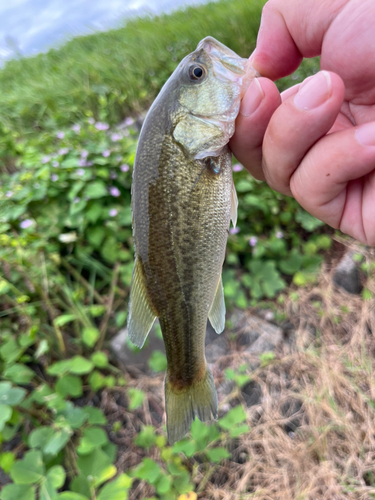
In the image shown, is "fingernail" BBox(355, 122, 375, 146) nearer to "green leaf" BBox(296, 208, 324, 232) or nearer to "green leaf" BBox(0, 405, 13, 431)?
"green leaf" BBox(296, 208, 324, 232)

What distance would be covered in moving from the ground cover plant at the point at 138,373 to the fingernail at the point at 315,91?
1815 mm

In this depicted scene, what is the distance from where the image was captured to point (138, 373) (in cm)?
263

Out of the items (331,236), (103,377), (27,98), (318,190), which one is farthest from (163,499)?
(27,98)

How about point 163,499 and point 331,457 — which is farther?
point 331,457

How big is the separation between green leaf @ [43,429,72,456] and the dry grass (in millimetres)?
610

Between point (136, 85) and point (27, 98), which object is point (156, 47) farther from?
point (27, 98)

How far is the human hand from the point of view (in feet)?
3.53

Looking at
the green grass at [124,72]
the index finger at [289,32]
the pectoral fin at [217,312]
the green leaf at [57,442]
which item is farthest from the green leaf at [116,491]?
the green grass at [124,72]

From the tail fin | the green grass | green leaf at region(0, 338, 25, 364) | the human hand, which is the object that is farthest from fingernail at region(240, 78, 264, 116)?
the green grass

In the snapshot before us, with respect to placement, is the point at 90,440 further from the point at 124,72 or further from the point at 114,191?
the point at 124,72

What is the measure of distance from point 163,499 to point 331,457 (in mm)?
1126

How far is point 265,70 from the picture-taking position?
144cm

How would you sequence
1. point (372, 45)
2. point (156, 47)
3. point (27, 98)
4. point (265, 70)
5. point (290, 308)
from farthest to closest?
1. point (156, 47)
2. point (27, 98)
3. point (290, 308)
4. point (265, 70)
5. point (372, 45)

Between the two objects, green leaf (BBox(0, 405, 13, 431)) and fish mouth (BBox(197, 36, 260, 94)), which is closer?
fish mouth (BBox(197, 36, 260, 94))
